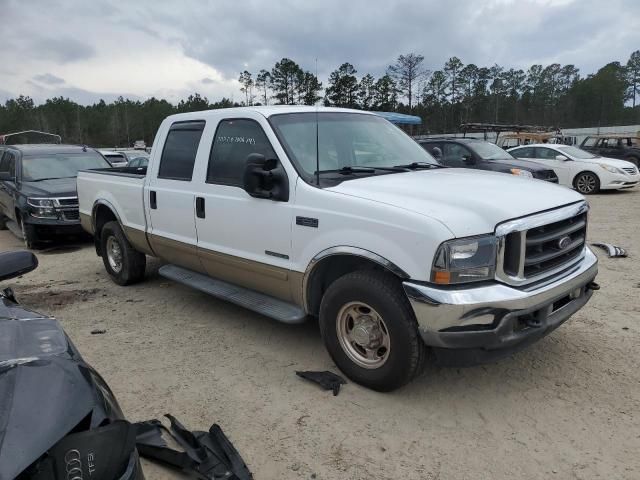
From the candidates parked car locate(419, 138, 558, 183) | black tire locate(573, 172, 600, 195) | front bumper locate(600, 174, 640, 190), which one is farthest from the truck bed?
front bumper locate(600, 174, 640, 190)

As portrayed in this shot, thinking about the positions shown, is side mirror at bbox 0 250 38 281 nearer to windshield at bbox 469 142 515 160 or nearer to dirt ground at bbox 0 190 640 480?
dirt ground at bbox 0 190 640 480

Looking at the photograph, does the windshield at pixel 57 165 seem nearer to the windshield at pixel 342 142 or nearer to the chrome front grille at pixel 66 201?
the chrome front grille at pixel 66 201

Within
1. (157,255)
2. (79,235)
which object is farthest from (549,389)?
(79,235)

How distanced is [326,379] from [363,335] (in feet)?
1.57

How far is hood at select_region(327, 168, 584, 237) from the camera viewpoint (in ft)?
9.60

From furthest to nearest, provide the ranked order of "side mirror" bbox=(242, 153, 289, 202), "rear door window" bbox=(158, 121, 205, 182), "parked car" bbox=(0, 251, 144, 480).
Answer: "rear door window" bbox=(158, 121, 205, 182), "side mirror" bbox=(242, 153, 289, 202), "parked car" bbox=(0, 251, 144, 480)

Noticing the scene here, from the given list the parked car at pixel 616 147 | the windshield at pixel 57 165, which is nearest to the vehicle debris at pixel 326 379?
the windshield at pixel 57 165

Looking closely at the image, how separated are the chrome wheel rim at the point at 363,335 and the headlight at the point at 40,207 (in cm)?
687

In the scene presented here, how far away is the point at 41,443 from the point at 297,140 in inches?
115

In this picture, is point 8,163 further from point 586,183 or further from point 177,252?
point 586,183

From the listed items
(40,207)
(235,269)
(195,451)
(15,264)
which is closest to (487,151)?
(235,269)

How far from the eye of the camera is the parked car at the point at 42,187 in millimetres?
8422

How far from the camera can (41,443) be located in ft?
4.71

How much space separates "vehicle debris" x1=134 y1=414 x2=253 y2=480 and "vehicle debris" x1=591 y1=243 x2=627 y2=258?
5.96 meters
